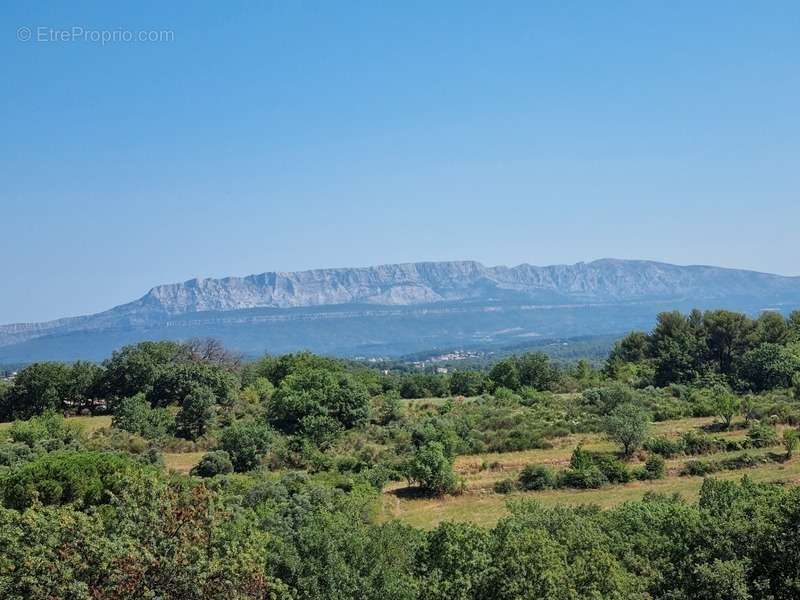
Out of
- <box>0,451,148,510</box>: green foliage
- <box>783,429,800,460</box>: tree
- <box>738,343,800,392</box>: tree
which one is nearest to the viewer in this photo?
<box>0,451,148,510</box>: green foliage

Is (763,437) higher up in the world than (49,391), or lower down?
lower down

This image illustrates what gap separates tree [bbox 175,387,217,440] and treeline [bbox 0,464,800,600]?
27010mm

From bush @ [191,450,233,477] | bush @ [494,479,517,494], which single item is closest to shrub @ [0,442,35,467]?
bush @ [191,450,233,477]

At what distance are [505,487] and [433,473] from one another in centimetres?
345

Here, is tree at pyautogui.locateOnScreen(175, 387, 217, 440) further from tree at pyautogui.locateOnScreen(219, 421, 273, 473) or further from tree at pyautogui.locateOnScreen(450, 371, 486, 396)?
tree at pyautogui.locateOnScreen(450, 371, 486, 396)

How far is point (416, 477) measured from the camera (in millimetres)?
34188

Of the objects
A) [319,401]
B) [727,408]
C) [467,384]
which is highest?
[319,401]

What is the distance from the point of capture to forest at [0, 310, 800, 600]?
47.2 ft

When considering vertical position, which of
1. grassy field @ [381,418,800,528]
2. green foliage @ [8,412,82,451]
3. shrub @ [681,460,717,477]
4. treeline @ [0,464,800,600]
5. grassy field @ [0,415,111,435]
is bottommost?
grassy field @ [381,418,800,528]

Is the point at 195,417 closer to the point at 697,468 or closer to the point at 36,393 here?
the point at 36,393

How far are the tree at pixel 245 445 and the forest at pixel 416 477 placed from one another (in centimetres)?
11

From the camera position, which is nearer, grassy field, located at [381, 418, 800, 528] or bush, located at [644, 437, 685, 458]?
grassy field, located at [381, 418, 800, 528]

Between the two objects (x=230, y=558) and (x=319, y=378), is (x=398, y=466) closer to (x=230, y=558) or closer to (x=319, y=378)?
(x=319, y=378)

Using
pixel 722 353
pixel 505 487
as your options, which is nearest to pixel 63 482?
pixel 505 487
